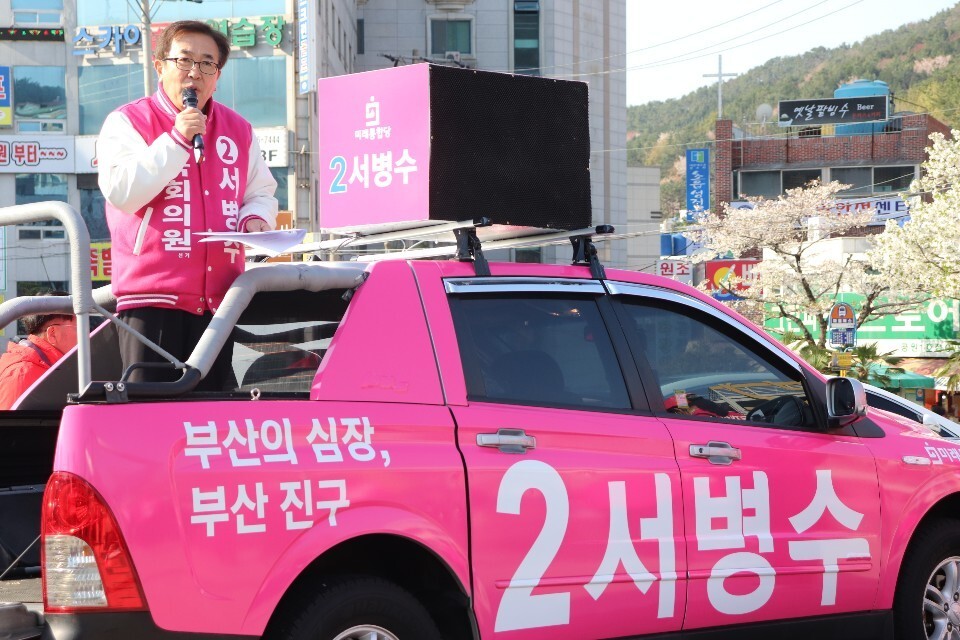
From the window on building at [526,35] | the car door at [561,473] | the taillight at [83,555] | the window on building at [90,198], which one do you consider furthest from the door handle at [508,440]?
the window on building at [526,35]

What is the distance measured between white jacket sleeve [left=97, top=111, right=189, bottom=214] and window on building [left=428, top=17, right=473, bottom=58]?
176 ft

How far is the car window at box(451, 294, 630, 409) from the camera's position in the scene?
4.34 meters

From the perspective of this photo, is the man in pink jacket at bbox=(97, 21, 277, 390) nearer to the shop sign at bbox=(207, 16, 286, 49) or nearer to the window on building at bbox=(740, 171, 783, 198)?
the shop sign at bbox=(207, 16, 286, 49)

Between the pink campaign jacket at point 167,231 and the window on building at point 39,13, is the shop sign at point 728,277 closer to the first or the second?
the window on building at point 39,13

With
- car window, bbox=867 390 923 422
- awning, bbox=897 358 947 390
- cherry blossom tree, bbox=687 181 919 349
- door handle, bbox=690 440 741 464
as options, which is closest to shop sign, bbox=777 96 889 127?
cherry blossom tree, bbox=687 181 919 349

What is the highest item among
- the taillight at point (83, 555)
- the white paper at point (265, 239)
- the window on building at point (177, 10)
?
the window on building at point (177, 10)

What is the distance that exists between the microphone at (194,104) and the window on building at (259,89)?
110 feet

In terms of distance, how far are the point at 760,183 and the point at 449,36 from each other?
767 inches

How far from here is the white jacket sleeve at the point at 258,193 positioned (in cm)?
449

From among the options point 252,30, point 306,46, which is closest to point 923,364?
point 306,46

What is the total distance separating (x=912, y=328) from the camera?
4247 cm

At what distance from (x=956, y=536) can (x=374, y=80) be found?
3293 mm

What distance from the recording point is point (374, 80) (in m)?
4.63

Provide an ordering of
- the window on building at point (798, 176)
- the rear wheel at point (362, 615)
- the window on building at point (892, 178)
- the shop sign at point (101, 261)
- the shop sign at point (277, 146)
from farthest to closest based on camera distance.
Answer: the window on building at point (798, 176) < the window on building at point (892, 178) < the shop sign at point (277, 146) < the shop sign at point (101, 261) < the rear wheel at point (362, 615)
